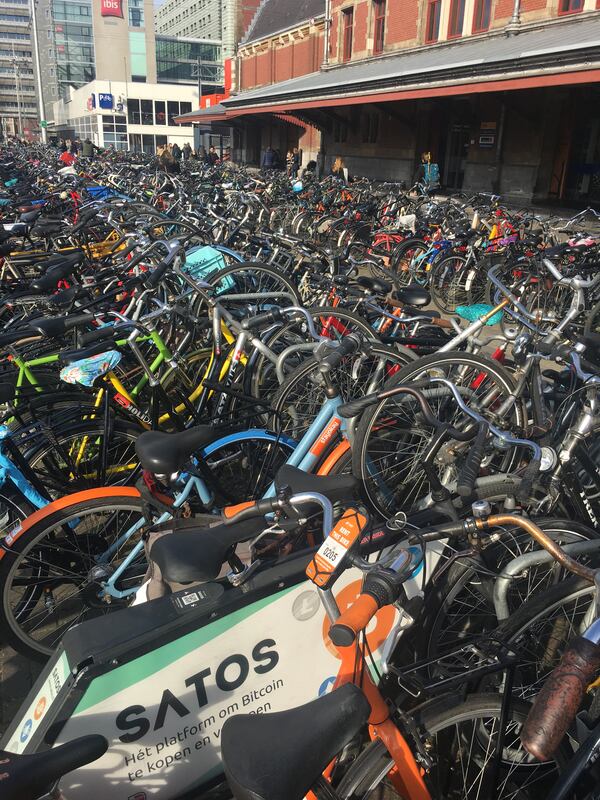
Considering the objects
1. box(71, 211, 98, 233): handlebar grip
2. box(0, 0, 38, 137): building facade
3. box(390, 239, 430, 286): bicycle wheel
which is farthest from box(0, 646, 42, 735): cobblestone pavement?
box(0, 0, 38, 137): building facade

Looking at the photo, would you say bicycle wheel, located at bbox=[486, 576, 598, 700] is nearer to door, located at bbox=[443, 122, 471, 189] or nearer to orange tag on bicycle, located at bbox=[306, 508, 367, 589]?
orange tag on bicycle, located at bbox=[306, 508, 367, 589]

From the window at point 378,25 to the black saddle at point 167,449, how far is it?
26.0 m

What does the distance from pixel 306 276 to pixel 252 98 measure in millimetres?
23983

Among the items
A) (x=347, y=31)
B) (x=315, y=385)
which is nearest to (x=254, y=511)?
(x=315, y=385)

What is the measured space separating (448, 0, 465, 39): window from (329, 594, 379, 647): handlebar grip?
22.3 metres

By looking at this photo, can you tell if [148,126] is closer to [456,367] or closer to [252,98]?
[252,98]

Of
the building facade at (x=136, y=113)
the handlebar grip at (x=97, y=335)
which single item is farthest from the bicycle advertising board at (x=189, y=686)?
the building facade at (x=136, y=113)

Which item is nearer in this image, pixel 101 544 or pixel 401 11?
pixel 101 544

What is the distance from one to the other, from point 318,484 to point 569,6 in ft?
61.5

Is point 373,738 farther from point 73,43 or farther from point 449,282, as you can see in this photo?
point 73,43

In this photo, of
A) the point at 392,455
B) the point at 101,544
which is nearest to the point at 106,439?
the point at 101,544

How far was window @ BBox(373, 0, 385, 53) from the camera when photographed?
77.7ft

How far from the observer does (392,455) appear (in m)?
2.99

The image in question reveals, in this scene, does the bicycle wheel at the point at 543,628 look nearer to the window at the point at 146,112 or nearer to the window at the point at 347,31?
the window at the point at 347,31
